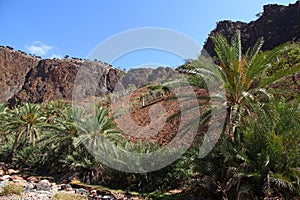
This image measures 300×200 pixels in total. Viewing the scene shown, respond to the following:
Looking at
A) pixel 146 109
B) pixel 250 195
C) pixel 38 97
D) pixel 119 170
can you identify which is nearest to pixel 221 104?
pixel 250 195

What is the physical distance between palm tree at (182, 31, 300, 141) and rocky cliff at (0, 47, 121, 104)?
86.4m

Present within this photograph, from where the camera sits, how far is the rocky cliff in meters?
97.3

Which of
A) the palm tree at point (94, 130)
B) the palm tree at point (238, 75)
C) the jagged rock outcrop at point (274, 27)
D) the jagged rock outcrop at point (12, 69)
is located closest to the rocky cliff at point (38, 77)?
the jagged rock outcrop at point (12, 69)

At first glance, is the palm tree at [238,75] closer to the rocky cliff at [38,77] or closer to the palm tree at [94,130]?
the palm tree at [94,130]

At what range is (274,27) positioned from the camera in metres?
58.3

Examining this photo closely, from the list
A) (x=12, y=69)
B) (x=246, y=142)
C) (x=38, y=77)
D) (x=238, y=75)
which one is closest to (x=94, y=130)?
(x=238, y=75)

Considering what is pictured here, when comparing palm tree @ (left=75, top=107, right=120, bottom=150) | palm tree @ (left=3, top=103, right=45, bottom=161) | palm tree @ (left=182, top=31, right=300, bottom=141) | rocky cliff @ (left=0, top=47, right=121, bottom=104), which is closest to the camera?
palm tree @ (left=182, top=31, right=300, bottom=141)

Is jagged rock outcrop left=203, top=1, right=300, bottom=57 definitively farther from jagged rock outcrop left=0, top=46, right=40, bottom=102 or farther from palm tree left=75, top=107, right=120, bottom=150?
jagged rock outcrop left=0, top=46, right=40, bottom=102

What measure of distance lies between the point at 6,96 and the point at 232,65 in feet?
312

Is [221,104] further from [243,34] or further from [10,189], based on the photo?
[243,34]

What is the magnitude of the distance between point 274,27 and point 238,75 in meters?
50.7

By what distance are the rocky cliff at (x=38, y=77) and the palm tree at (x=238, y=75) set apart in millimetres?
86353

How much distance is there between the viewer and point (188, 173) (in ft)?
56.2

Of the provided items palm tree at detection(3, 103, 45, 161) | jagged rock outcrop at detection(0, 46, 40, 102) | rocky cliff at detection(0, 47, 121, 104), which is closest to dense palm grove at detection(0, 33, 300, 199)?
palm tree at detection(3, 103, 45, 161)
